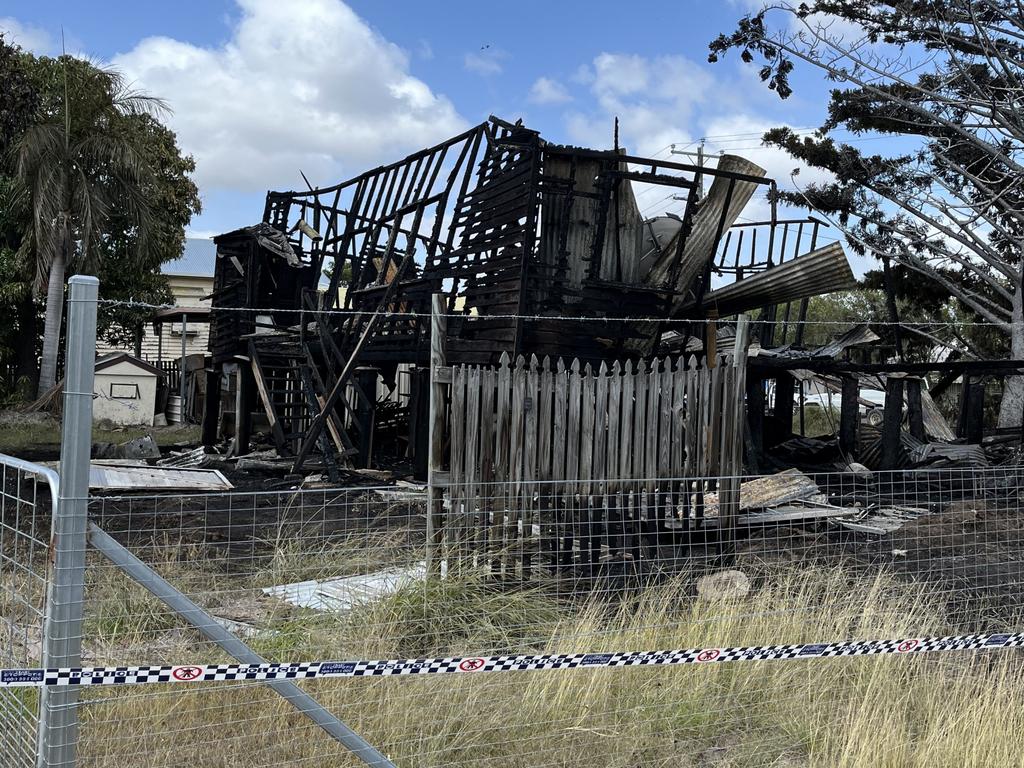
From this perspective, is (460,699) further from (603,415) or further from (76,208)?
(76,208)

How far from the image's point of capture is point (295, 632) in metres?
4.80

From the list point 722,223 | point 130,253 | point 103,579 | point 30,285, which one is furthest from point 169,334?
point 103,579

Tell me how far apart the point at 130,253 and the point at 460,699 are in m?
24.7

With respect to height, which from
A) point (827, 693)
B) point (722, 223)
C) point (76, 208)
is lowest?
point (827, 693)

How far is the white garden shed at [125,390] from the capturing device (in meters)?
28.8

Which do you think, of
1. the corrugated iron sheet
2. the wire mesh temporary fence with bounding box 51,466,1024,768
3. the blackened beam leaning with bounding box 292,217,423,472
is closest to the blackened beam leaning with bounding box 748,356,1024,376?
the corrugated iron sheet

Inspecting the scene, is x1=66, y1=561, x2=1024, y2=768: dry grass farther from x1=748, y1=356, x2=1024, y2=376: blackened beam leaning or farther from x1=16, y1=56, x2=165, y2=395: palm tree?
x1=16, y1=56, x2=165, y2=395: palm tree

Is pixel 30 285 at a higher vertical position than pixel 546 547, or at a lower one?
higher

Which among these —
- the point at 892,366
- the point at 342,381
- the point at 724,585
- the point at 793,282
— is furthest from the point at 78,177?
the point at 724,585

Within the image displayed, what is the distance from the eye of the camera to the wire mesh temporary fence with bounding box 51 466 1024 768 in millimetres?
3971

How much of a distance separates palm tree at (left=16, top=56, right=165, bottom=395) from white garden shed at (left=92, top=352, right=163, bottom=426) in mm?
2479

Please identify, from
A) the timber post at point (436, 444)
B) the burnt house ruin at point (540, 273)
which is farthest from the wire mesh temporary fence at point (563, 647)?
the burnt house ruin at point (540, 273)

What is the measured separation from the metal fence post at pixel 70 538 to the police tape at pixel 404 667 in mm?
88

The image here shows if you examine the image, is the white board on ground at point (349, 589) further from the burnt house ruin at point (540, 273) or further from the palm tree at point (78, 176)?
the palm tree at point (78, 176)
